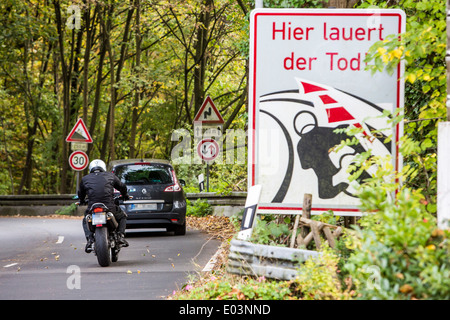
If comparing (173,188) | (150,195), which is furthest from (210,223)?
(150,195)

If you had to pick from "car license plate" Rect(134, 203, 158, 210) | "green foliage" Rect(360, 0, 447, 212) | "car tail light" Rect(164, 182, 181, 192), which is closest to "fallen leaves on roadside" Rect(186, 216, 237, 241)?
"car tail light" Rect(164, 182, 181, 192)

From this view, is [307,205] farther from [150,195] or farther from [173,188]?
[173,188]

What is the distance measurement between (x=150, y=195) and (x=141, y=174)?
0.54 meters

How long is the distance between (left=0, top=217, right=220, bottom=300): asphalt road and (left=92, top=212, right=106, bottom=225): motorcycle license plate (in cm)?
70

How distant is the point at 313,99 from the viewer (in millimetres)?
7898

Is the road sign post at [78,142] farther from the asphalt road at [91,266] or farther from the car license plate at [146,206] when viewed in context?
the car license plate at [146,206]

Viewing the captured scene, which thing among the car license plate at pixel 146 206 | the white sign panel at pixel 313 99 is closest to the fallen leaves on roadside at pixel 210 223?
the car license plate at pixel 146 206

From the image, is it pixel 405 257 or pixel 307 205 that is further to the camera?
pixel 307 205

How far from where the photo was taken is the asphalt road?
30.7ft

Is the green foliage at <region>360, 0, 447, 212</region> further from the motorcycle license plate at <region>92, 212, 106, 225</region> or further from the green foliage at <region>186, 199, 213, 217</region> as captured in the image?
the green foliage at <region>186, 199, 213, 217</region>

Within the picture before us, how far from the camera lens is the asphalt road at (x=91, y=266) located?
9.37 m
